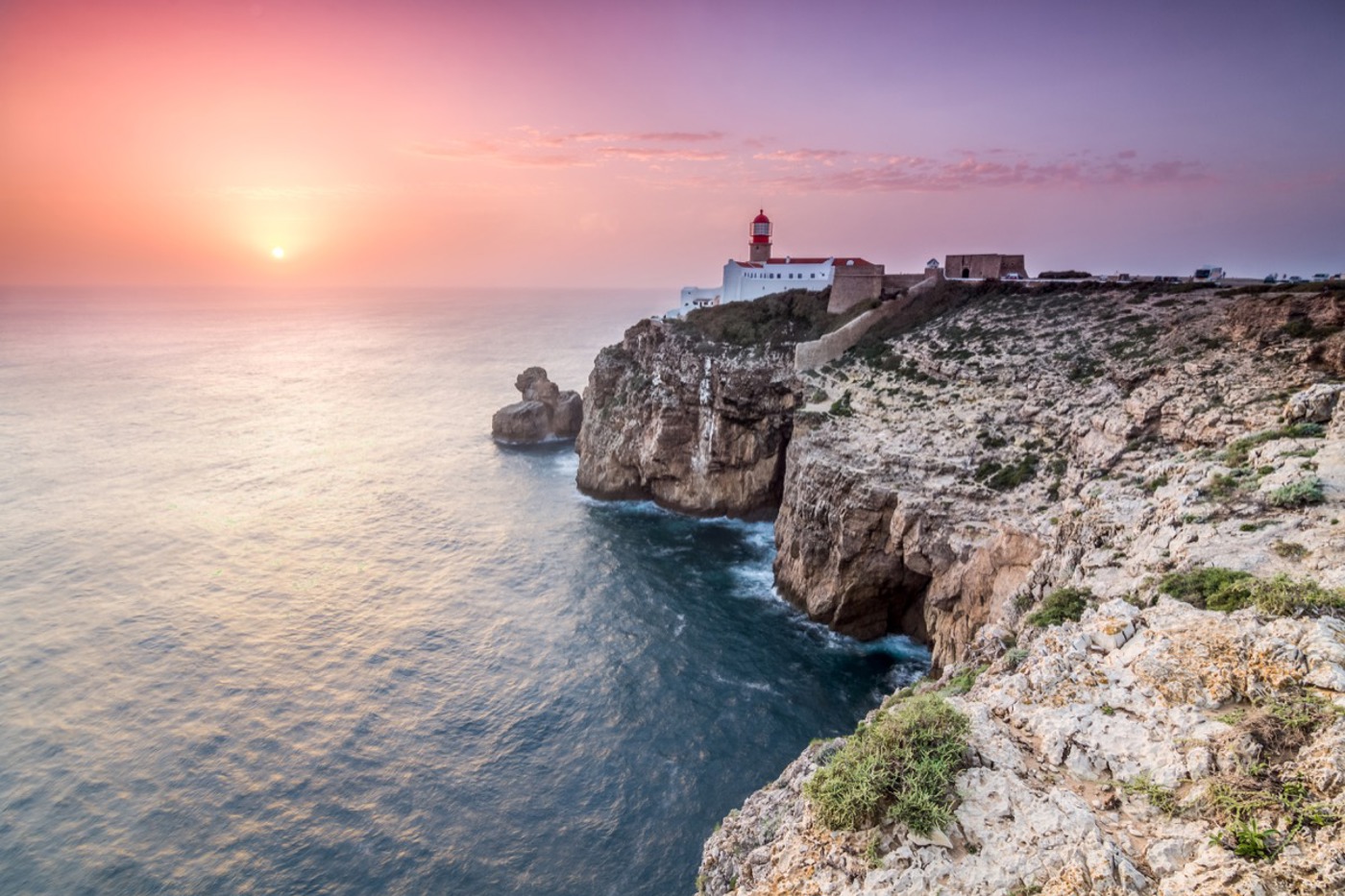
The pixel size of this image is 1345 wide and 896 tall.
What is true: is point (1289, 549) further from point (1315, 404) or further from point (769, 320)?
point (769, 320)

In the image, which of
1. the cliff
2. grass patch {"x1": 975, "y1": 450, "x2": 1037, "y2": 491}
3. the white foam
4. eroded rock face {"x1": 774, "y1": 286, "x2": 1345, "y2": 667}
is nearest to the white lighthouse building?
eroded rock face {"x1": 774, "y1": 286, "x2": 1345, "y2": 667}

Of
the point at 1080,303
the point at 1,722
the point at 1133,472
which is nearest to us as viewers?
the point at 1133,472

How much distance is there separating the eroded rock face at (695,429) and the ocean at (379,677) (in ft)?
8.42

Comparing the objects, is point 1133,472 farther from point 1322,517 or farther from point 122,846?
point 122,846

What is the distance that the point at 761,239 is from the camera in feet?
232

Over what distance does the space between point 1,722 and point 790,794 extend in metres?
33.8

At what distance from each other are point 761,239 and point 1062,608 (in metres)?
61.0

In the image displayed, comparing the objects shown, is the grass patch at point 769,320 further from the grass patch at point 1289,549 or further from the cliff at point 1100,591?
the grass patch at point 1289,549

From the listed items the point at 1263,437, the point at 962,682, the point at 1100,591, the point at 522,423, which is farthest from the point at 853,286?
the point at 962,682

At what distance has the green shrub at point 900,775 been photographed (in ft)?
29.5

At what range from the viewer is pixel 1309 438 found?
18234 mm

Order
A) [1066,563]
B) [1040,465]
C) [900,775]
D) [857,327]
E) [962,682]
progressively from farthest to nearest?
1. [857,327]
2. [1040,465]
3. [1066,563]
4. [962,682]
5. [900,775]

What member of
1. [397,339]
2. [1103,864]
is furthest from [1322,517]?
[397,339]

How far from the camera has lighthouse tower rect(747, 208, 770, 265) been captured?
70125mm
